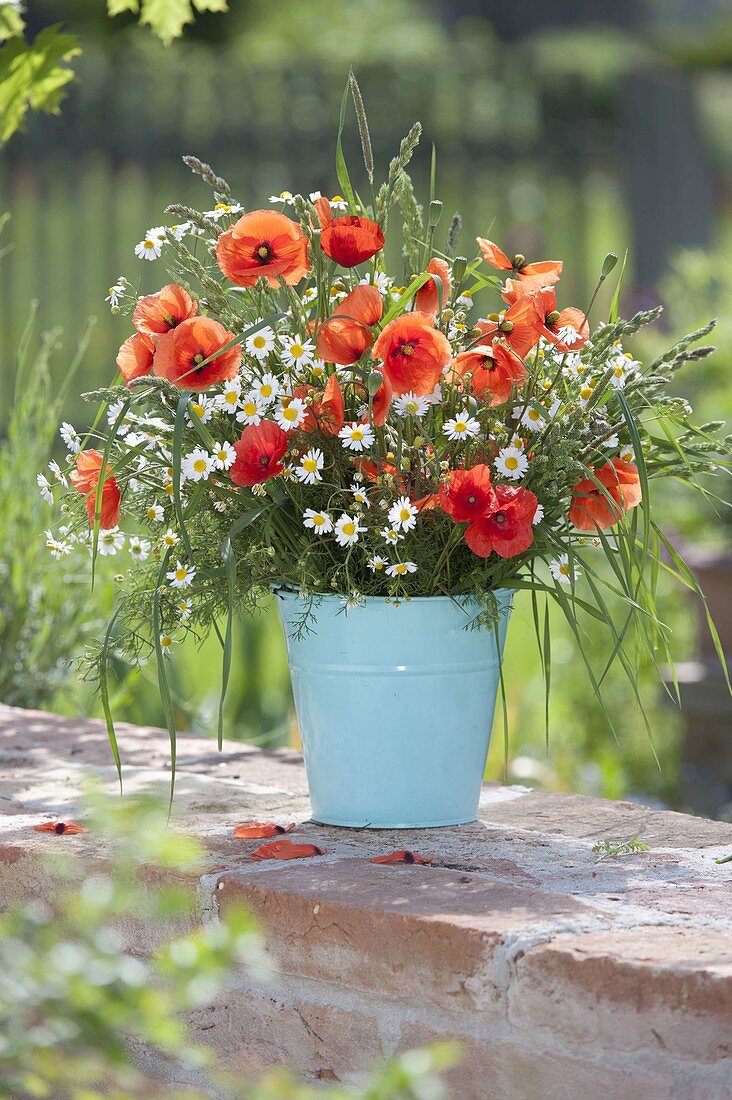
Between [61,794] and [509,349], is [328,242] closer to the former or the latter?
[509,349]

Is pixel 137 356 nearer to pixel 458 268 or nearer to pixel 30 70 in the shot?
pixel 458 268

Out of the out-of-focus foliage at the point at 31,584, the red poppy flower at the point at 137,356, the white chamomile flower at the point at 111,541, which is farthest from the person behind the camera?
the out-of-focus foliage at the point at 31,584

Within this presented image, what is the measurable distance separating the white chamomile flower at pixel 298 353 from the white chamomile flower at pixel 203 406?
0.08 m

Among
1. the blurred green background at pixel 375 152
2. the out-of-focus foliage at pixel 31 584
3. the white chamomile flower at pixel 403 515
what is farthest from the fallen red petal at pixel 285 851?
the blurred green background at pixel 375 152

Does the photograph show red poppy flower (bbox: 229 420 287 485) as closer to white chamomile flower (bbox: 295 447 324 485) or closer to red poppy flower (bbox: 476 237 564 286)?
white chamomile flower (bbox: 295 447 324 485)

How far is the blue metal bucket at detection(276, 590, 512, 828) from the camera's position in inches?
51.7

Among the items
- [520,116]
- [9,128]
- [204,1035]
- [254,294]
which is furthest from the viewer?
[520,116]

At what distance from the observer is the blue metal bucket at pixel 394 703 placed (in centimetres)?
131

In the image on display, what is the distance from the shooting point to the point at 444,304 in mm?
1361

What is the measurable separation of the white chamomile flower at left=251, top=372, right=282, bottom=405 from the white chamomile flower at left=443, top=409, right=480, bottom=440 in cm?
16

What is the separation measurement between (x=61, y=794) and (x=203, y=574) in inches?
16.2

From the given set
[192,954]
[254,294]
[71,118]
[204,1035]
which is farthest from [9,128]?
[71,118]

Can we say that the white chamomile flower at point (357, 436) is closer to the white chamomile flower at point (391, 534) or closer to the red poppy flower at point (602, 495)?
the white chamomile flower at point (391, 534)

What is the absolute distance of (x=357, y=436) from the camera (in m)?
1.24
